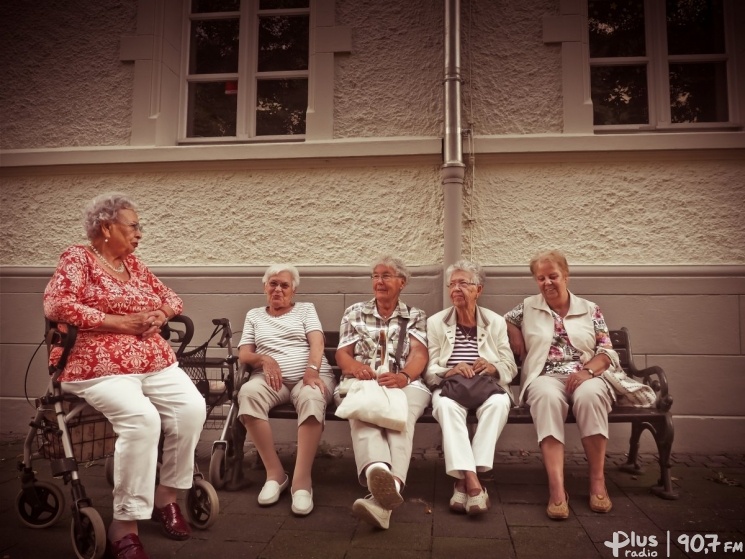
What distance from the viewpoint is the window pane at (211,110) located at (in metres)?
5.24

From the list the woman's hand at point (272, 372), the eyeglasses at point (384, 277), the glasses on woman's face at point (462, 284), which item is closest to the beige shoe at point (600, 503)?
the glasses on woman's face at point (462, 284)

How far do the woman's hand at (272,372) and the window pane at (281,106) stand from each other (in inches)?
96.3

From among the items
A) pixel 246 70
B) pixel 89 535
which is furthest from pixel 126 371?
pixel 246 70

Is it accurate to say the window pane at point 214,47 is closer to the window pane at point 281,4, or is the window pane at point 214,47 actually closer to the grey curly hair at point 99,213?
the window pane at point 281,4

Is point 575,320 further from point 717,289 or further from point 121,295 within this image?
point 121,295

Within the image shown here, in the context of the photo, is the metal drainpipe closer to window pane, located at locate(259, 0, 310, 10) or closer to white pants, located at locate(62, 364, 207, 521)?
window pane, located at locate(259, 0, 310, 10)

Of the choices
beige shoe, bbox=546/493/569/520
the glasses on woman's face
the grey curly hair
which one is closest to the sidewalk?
beige shoe, bbox=546/493/569/520

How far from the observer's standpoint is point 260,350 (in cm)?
380

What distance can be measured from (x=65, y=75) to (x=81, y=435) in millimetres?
3786

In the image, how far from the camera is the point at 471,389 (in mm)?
3305

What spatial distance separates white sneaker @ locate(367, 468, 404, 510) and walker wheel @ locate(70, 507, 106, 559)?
1.23 meters

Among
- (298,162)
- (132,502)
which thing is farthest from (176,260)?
(132,502)

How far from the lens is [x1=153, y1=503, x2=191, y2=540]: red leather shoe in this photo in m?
2.69

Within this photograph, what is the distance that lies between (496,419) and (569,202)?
7.07 feet
